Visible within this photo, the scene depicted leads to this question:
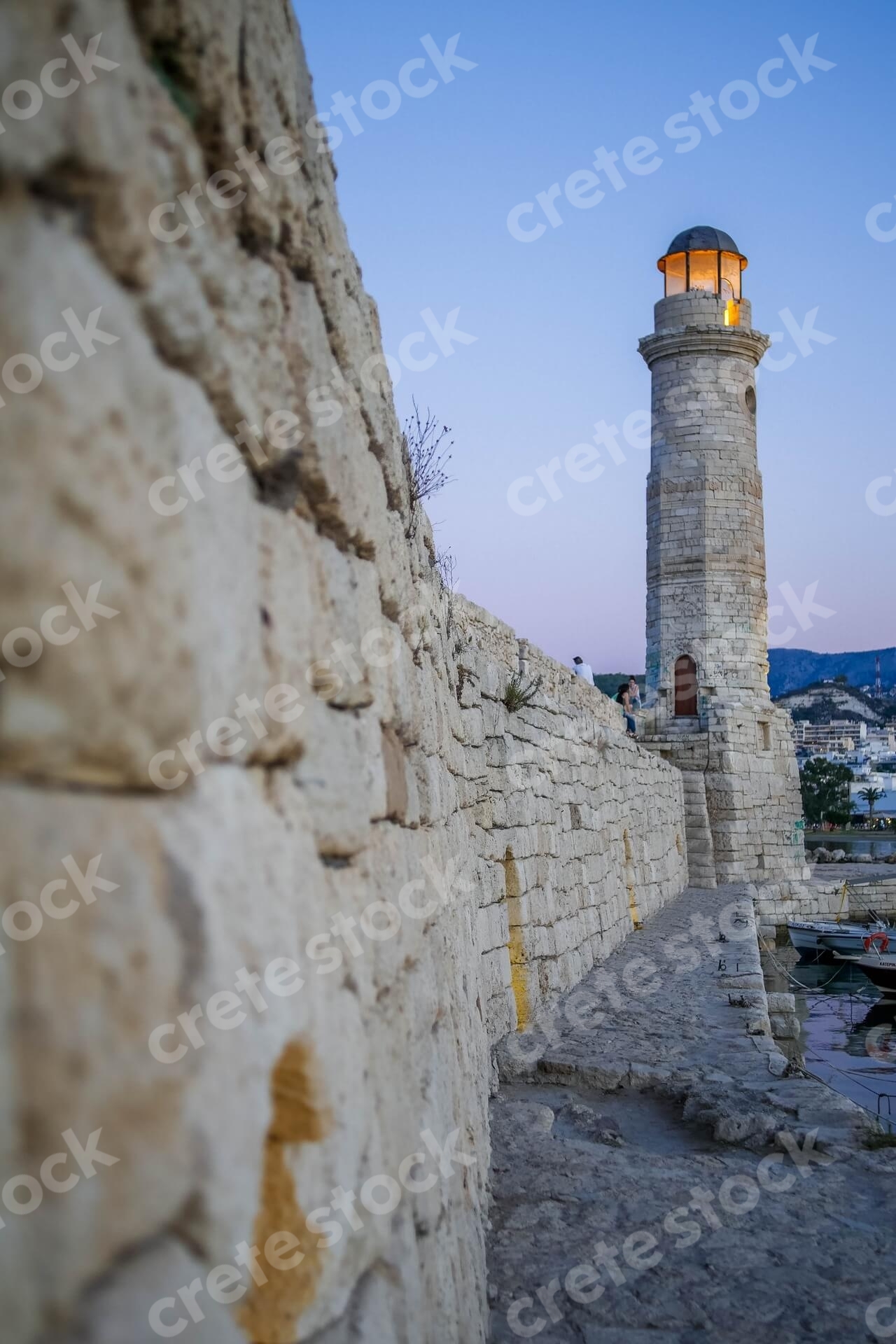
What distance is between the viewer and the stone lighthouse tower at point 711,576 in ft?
72.7

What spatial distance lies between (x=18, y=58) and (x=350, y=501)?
103cm

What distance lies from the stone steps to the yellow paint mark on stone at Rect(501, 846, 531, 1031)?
14.7 m

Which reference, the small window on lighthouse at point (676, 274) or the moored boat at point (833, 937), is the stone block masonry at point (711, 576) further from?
the small window on lighthouse at point (676, 274)

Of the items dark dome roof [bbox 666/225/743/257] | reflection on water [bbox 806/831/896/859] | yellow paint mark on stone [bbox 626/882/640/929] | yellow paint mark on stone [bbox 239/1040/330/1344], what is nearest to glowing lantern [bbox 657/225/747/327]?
dark dome roof [bbox 666/225/743/257]

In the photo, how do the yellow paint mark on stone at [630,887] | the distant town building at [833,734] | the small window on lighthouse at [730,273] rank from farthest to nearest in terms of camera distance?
the distant town building at [833,734] → the small window on lighthouse at [730,273] → the yellow paint mark on stone at [630,887]

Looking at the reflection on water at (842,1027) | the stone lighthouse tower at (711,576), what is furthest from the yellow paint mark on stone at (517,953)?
the stone lighthouse tower at (711,576)

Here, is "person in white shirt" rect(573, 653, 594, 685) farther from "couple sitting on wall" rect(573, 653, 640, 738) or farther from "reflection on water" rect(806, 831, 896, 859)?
"reflection on water" rect(806, 831, 896, 859)

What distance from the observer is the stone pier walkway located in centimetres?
322

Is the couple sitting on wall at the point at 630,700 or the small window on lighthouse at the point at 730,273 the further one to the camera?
the small window on lighthouse at the point at 730,273

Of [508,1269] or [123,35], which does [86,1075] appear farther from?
[508,1269]

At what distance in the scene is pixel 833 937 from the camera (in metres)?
19.7

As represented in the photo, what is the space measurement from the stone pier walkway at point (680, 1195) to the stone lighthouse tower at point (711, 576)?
1545 cm

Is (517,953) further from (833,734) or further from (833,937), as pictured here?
(833,734)

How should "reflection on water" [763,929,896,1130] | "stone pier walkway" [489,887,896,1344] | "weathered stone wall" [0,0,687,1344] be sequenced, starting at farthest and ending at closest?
"reflection on water" [763,929,896,1130]
"stone pier walkway" [489,887,896,1344]
"weathered stone wall" [0,0,687,1344]
